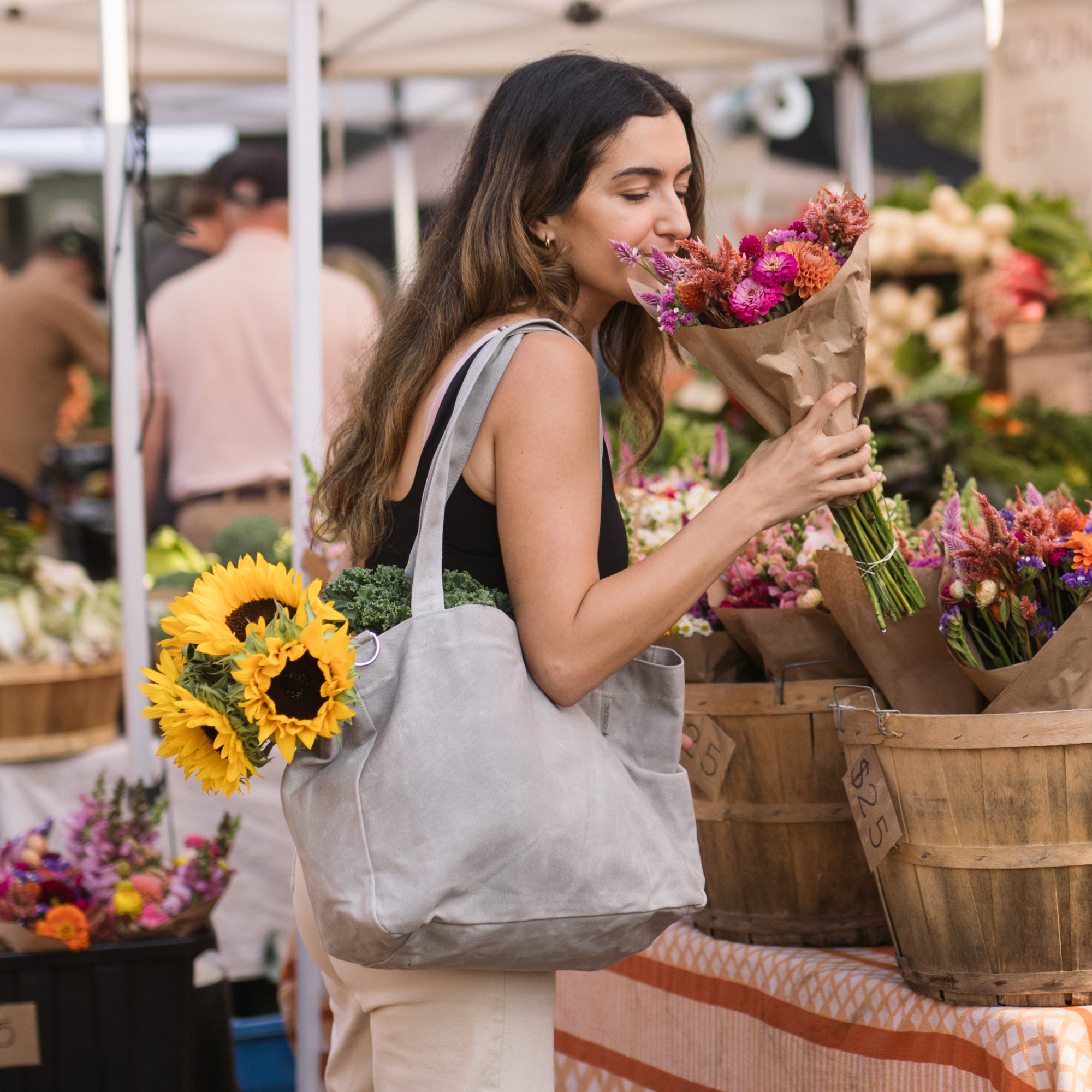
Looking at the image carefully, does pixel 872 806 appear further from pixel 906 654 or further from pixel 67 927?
pixel 67 927

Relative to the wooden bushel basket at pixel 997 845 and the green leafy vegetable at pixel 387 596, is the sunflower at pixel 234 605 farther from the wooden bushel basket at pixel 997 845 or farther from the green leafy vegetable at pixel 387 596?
the wooden bushel basket at pixel 997 845

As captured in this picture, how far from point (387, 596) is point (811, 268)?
0.57 meters

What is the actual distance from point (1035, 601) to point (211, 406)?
9.55 ft

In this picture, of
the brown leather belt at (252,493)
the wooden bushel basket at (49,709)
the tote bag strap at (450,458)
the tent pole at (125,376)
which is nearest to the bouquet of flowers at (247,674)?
the tote bag strap at (450,458)

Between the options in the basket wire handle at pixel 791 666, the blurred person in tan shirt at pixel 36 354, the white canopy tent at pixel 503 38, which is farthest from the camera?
the blurred person in tan shirt at pixel 36 354

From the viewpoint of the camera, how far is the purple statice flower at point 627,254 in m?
1.43

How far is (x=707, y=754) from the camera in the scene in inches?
71.9

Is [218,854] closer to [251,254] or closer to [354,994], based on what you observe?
[354,994]

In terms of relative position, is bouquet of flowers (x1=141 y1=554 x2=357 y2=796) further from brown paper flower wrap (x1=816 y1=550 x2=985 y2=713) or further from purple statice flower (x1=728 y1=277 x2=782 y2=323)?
brown paper flower wrap (x1=816 y1=550 x2=985 y2=713)

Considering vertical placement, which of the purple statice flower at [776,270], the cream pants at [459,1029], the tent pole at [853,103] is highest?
the tent pole at [853,103]

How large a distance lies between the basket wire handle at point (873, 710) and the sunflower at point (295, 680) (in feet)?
2.05

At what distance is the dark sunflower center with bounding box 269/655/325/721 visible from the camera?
125cm

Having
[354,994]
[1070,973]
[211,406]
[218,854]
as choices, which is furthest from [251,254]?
[1070,973]

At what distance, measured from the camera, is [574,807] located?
131 centimetres
